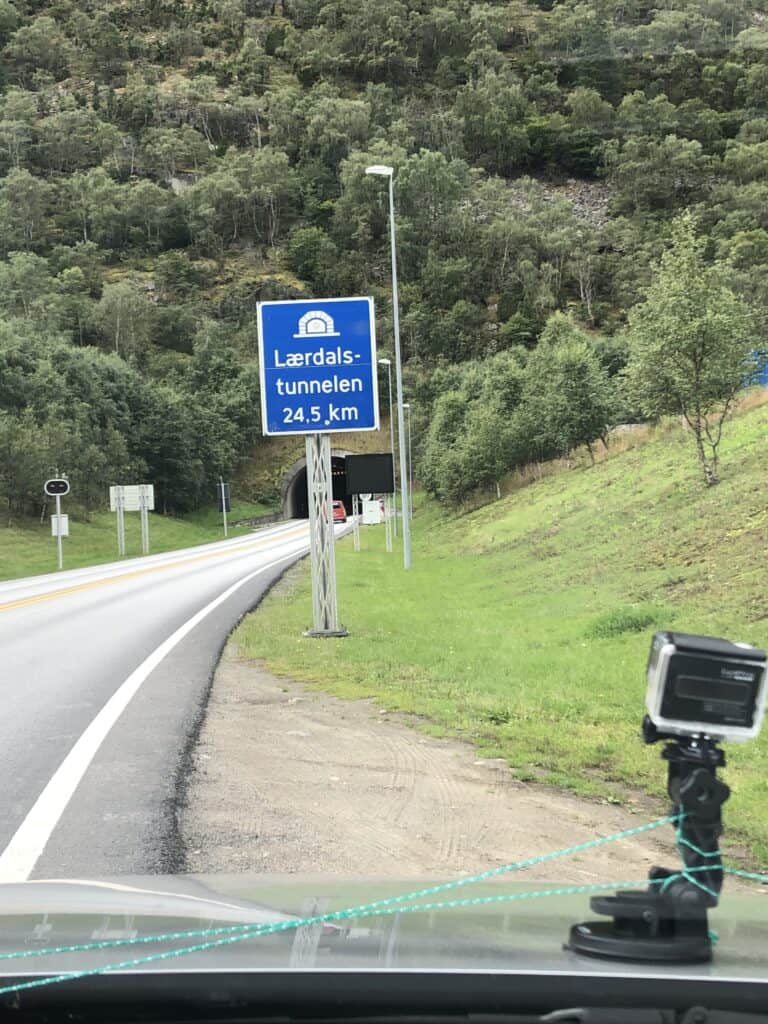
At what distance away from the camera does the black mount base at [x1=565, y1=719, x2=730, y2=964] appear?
6.47 feet

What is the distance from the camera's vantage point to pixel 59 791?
672 cm

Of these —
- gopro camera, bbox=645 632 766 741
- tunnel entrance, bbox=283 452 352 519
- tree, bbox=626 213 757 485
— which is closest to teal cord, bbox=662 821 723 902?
gopro camera, bbox=645 632 766 741

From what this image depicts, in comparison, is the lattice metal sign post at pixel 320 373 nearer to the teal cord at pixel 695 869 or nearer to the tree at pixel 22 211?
the teal cord at pixel 695 869

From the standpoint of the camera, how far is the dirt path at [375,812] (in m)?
5.27

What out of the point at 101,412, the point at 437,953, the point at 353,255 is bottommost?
the point at 437,953

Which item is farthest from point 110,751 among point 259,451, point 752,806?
point 259,451

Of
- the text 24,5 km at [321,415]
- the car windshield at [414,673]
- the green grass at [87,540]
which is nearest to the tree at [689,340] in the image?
the car windshield at [414,673]

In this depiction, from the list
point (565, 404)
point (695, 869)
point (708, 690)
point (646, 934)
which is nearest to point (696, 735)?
point (708, 690)

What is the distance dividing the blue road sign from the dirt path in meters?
7.49

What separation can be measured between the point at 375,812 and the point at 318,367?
10518 millimetres

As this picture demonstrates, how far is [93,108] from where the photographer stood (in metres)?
191

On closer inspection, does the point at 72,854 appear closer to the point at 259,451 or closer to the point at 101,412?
the point at 101,412

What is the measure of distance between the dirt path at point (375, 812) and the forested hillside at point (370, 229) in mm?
39555

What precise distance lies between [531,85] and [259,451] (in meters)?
116
